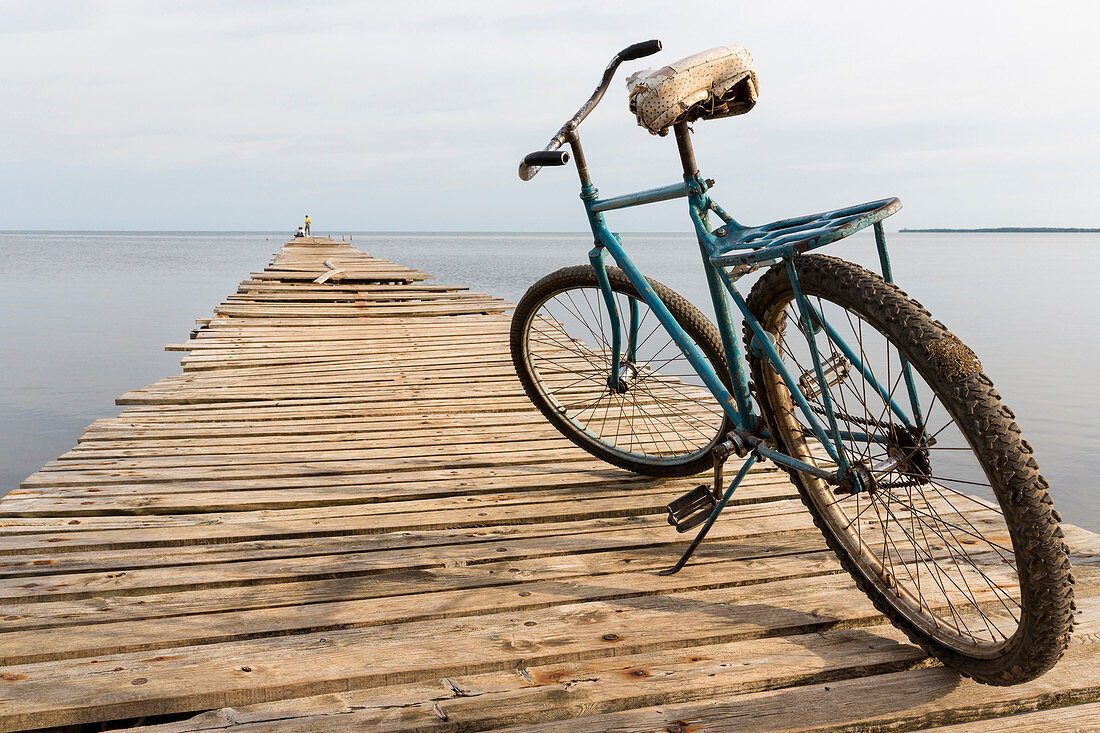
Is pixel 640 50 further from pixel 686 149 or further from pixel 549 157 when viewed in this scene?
pixel 686 149

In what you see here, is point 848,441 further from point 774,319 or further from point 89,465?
point 89,465

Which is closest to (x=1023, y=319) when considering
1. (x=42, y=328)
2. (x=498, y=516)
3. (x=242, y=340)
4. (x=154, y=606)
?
(x=242, y=340)

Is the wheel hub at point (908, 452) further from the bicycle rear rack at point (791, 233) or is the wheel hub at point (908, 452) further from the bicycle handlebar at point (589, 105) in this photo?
the bicycle handlebar at point (589, 105)

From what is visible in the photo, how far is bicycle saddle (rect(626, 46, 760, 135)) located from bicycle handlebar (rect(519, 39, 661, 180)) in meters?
0.61

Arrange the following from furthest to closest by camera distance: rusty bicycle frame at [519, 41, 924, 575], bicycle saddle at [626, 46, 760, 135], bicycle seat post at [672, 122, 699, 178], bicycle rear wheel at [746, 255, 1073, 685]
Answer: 1. bicycle seat post at [672, 122, 699, 178]
2. bicycle saddle at [626, 46, 760, 135]
3. rusty bicycle frame at [519, 41, 924, 575]
4. bicycle rear wheel at [746, 255, 1073, 685]

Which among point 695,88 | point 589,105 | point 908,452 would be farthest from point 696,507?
point 589,105

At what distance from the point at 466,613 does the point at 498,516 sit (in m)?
0.68

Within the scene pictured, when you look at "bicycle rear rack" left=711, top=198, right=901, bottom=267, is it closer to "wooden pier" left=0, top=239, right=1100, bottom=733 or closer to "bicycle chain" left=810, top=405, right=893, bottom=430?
"bicycle chain" left=810, top=405, right=893, bottom=430

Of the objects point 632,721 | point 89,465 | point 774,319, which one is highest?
point 774,319

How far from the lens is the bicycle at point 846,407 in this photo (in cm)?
147

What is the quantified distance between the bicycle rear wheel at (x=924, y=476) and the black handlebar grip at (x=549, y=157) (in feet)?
3.21

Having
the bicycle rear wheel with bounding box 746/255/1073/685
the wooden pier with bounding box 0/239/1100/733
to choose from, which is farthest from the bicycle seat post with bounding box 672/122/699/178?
the wooden pier with bounding box 0/239/1100/733

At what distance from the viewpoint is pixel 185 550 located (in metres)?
2.44

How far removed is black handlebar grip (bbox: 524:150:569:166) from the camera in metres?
2.74
